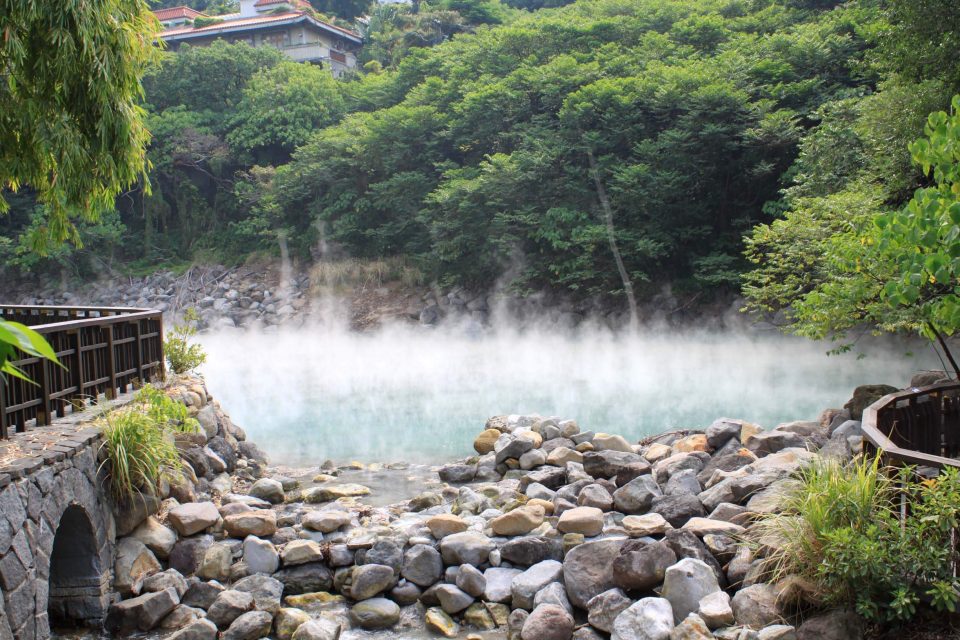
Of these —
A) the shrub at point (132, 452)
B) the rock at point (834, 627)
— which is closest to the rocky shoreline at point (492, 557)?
the rock at point (834, 627)

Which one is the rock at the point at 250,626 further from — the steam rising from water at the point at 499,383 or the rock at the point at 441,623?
the steam rising from water at the point at 499,383

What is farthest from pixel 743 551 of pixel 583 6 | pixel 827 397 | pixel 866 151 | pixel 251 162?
pixel 251 162

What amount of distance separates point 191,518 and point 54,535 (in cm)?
156

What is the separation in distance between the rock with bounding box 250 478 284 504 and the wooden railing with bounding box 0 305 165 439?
172cm

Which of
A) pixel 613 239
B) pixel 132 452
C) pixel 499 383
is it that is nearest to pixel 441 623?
pixel 132 452

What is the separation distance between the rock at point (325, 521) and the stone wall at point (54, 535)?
1.78 meters

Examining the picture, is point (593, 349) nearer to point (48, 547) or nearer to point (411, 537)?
point (411, 537)

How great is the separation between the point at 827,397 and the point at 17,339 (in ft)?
47.7

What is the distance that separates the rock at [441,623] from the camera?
5984 millimetres

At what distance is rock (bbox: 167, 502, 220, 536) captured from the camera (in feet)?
23.1

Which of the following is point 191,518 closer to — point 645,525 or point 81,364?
point 81,364

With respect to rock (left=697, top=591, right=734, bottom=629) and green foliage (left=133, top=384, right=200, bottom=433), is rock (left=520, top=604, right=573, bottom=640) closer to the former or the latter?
rock (left=697, top=591, right=734, bottom=629)

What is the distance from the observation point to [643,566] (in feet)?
19.4

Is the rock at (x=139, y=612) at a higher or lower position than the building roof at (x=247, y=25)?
lower
